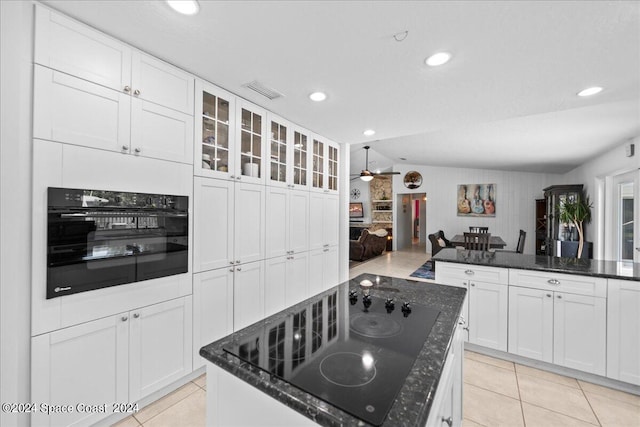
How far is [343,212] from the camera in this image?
4.17 metres

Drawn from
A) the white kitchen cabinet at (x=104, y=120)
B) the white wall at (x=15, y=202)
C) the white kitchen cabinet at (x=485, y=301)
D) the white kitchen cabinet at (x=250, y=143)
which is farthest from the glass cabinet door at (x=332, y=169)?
the white wall at (x=15, y=202)

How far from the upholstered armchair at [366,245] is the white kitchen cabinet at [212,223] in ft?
17.4

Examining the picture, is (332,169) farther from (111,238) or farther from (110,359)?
(110,359)

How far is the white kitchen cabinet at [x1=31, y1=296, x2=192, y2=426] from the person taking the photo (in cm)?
144

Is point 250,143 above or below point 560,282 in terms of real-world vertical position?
above

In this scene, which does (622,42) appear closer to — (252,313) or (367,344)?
(367,344)

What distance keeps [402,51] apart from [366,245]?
19.9 feet

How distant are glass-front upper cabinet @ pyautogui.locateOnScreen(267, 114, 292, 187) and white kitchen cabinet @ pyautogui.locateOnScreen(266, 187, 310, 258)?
114 millimetres

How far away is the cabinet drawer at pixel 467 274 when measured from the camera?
8.31 feet

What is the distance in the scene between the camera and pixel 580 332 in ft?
7.26

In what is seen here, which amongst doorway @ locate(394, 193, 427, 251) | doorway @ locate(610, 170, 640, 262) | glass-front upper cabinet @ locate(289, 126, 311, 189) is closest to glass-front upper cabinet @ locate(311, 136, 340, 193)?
glass-front upper cabinet @ locate(289, 126, 311, 189)

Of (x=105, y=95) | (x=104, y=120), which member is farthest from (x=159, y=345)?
(x=105, y=95)

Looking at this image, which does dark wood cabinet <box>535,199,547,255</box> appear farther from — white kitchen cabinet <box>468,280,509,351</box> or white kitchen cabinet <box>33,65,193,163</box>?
white kitchen cabinet <box>33,65,193,163</box>

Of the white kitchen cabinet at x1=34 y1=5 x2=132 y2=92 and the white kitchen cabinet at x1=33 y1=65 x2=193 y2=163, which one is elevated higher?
the white kitchen cabinet at x1=34 y1=5 x2=132 y2=92
